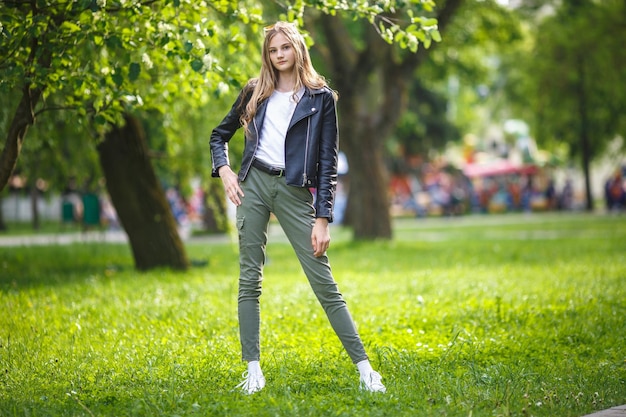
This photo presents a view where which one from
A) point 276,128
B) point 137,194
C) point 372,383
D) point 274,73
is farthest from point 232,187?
point 137,194

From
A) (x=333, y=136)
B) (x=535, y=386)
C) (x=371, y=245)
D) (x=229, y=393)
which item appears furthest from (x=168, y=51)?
(x=371, y=245)

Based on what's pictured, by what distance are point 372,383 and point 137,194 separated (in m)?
7.89

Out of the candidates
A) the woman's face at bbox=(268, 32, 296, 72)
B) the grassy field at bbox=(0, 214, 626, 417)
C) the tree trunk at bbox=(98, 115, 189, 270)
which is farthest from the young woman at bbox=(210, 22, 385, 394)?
the tree trunk at bbox=(98, 115, 189, 270)

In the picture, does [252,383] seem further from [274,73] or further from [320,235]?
[274,73]

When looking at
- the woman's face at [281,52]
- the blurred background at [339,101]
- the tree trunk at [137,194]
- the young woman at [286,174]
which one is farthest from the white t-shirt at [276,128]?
the tree trunk at [137,194]

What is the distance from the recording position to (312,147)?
5.04 meters

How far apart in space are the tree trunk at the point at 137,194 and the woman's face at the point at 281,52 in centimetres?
748

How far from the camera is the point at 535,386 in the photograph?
17.6 feet

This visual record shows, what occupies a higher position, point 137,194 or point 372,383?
point 137,194

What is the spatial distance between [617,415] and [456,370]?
4.63ft

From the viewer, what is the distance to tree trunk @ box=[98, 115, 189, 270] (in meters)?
12.3

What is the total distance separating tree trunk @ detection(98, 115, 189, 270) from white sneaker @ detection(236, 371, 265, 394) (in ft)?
24.9

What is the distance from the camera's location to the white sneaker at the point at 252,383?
511 centimetres

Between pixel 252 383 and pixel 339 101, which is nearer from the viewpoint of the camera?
pixel 252 383
